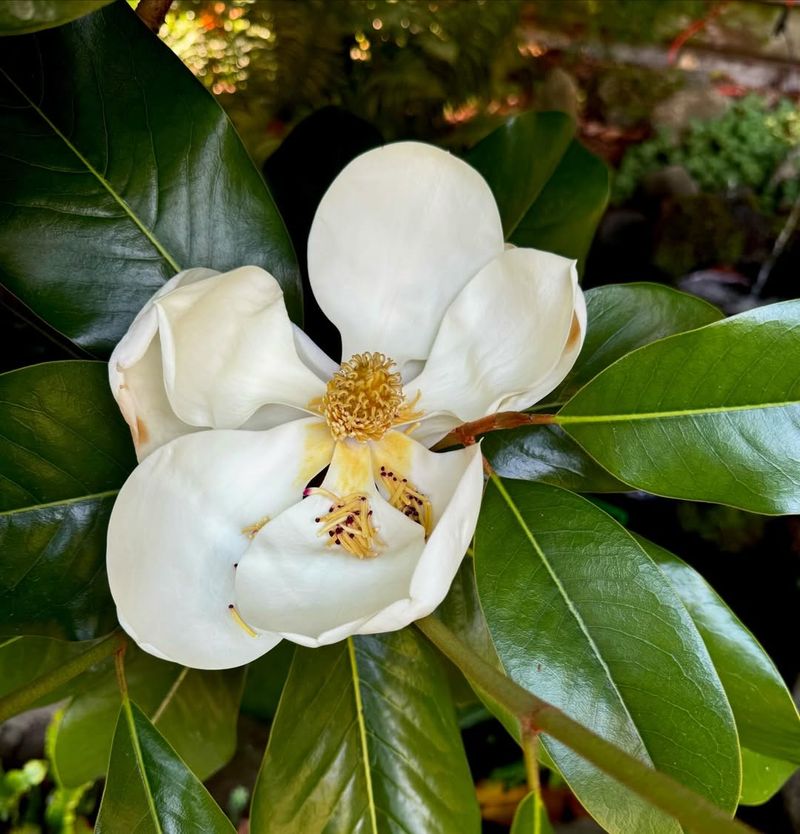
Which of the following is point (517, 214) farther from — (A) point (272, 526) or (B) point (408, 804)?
(B) point (408, 804)

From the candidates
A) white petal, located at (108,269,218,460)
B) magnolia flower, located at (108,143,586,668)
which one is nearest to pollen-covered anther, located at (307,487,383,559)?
magnolia flower, located at (108,143,586,668)

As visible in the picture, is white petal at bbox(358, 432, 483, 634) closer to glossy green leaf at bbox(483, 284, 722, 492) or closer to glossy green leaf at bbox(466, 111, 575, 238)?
glossy green leaf at bbox(483, 284, 722, 492)

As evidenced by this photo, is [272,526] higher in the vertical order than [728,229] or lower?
higher

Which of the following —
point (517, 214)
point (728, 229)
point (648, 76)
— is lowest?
point (728, 229)

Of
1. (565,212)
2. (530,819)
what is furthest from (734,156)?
(530,819)

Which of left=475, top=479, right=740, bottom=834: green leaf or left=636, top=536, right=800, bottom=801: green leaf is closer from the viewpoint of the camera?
left=475, top=479, right=740, bottom=834: green leaf

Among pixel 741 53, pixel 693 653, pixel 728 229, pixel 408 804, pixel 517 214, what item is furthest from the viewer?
pixel 741 53

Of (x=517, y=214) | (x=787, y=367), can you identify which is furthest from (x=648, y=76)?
(x=787, y=367)
